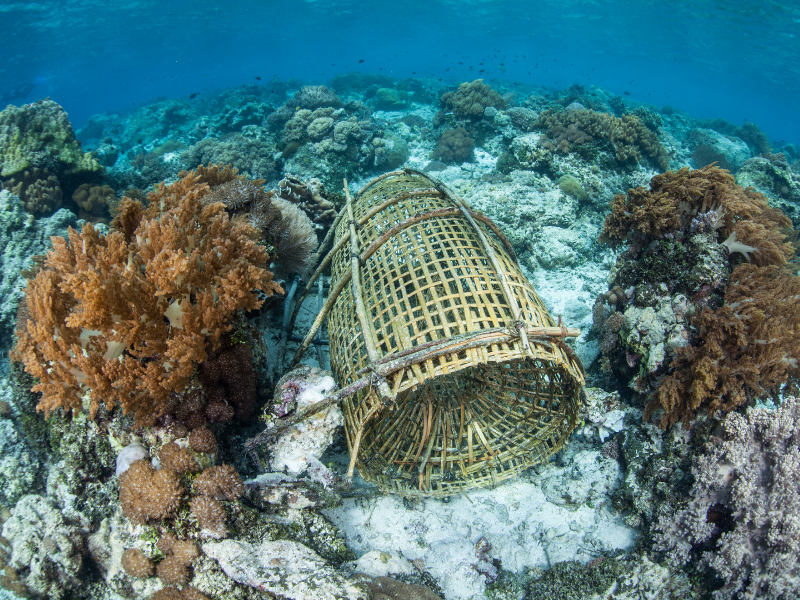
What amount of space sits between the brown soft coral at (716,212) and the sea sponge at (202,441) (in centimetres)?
560

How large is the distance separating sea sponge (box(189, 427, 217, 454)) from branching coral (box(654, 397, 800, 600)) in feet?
13.8

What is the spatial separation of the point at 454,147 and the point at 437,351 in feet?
37.4

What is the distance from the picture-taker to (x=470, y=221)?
4.01 metres

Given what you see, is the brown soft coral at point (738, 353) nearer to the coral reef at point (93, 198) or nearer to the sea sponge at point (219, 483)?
the sea sponge at point (219, 483)

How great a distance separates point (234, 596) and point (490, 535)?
2.63 metres

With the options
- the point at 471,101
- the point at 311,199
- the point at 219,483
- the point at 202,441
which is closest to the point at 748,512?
the point at 219,483

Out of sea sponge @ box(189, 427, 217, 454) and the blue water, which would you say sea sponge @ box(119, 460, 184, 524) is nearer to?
sea sponge @ box(189, 427, 217, 454)

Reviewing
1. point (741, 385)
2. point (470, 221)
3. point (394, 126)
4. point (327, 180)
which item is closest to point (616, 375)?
point (741, 385)

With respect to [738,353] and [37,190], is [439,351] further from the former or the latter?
[37,190]

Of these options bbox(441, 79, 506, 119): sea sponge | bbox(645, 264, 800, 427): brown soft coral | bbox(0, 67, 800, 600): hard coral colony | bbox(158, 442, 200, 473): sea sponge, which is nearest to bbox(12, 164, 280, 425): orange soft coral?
bbox(0, 67, 800, 600): hard coral colony

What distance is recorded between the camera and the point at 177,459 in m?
2.86

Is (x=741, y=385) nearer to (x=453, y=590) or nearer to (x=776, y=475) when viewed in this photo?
(x=776, y=475)

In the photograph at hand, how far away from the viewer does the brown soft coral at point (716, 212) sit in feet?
13.1

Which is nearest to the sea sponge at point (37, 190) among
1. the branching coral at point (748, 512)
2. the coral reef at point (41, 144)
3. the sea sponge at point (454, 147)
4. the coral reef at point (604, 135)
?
the coral reef at point (41, 144)
